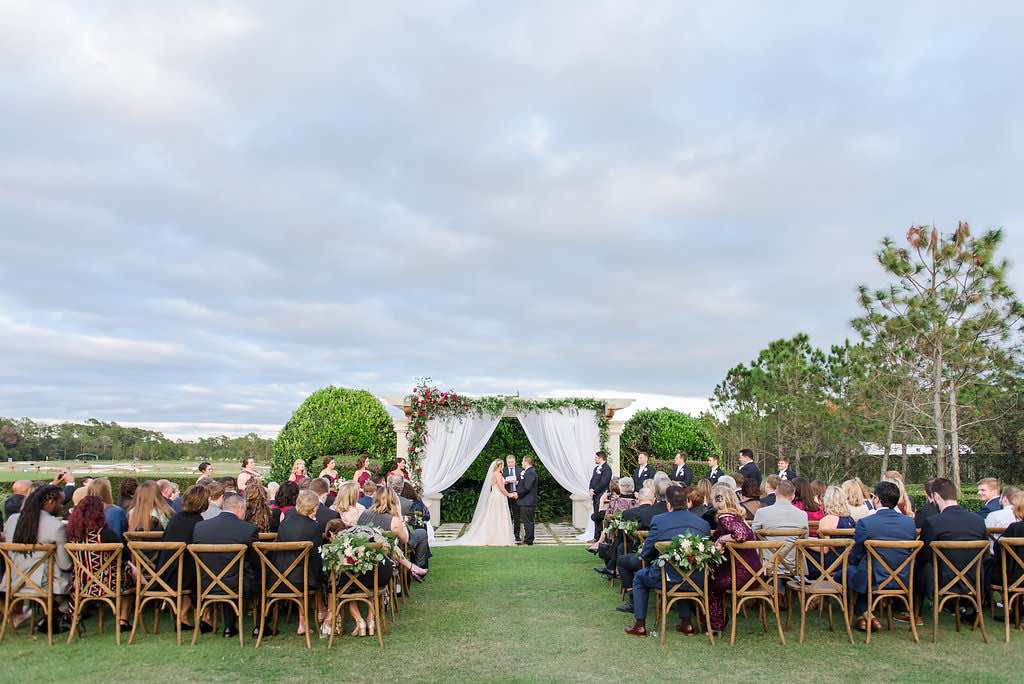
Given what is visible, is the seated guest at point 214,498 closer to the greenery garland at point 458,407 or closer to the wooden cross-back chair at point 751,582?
the wooden cross-back chair at point 751,582

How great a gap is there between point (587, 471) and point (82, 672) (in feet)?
34.1

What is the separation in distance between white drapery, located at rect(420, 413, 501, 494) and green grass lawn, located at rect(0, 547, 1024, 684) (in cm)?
734

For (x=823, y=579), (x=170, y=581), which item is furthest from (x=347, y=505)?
(x=823, y=579)

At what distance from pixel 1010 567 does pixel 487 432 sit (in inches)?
366

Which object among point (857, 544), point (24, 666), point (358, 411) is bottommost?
point (24, 666)

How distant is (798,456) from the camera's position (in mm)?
25531

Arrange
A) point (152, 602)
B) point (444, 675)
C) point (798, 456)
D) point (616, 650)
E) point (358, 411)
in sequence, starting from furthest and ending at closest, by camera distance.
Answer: point (798, 456), point (358, 411), point (152, 602), point (616, 650), point (444, 675)

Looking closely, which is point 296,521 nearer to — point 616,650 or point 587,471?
point 616,650

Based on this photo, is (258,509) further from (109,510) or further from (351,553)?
(109,510)

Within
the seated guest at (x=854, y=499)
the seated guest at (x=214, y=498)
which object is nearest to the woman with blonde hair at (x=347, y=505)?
the seated guest at (x=214, y=498)

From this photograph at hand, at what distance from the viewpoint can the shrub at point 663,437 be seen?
16.8 metres

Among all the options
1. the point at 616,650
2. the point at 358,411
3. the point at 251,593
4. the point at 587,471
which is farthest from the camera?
the point at 358,411

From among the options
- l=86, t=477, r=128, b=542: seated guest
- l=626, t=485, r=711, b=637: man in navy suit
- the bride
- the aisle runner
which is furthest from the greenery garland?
l=626, t=485, r=711, b=637: man in navy suit

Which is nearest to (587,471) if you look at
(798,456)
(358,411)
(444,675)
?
(358,411)
